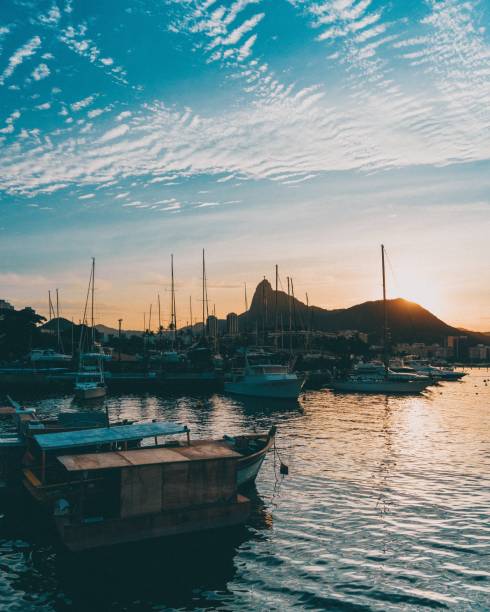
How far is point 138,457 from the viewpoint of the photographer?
21609mm

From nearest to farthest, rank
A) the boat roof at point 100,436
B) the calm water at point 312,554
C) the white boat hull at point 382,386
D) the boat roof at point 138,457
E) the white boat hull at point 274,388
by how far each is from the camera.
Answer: the calm water at point 312,554
the boat roof at point 138,457
the boat roof at point 100,436
the white boat hull at point 274,388
the white boat hull at point 382,386

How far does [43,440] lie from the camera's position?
23.4 metres

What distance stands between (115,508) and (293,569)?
720cm

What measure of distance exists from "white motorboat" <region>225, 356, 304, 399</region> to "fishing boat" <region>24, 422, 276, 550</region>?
176 ft

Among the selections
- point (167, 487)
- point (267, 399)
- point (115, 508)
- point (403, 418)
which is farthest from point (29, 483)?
point (267, 399)

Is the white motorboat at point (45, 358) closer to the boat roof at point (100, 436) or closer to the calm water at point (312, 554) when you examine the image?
the calm water at point (312, 554)

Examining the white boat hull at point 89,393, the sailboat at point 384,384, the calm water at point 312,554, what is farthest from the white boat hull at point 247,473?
the sailboat at point 384,384

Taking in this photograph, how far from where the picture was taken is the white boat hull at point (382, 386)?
95.2 metres

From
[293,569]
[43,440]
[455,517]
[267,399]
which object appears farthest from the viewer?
[267,399]

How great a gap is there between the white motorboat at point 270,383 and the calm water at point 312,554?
38.1 meters

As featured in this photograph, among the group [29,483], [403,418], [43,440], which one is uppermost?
[43,440]

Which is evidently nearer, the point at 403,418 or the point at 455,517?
the point at 455,517

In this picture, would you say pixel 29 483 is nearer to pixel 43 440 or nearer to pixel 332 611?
pixel 43 440

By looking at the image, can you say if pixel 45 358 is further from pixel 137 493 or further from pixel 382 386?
pixel 137 493
